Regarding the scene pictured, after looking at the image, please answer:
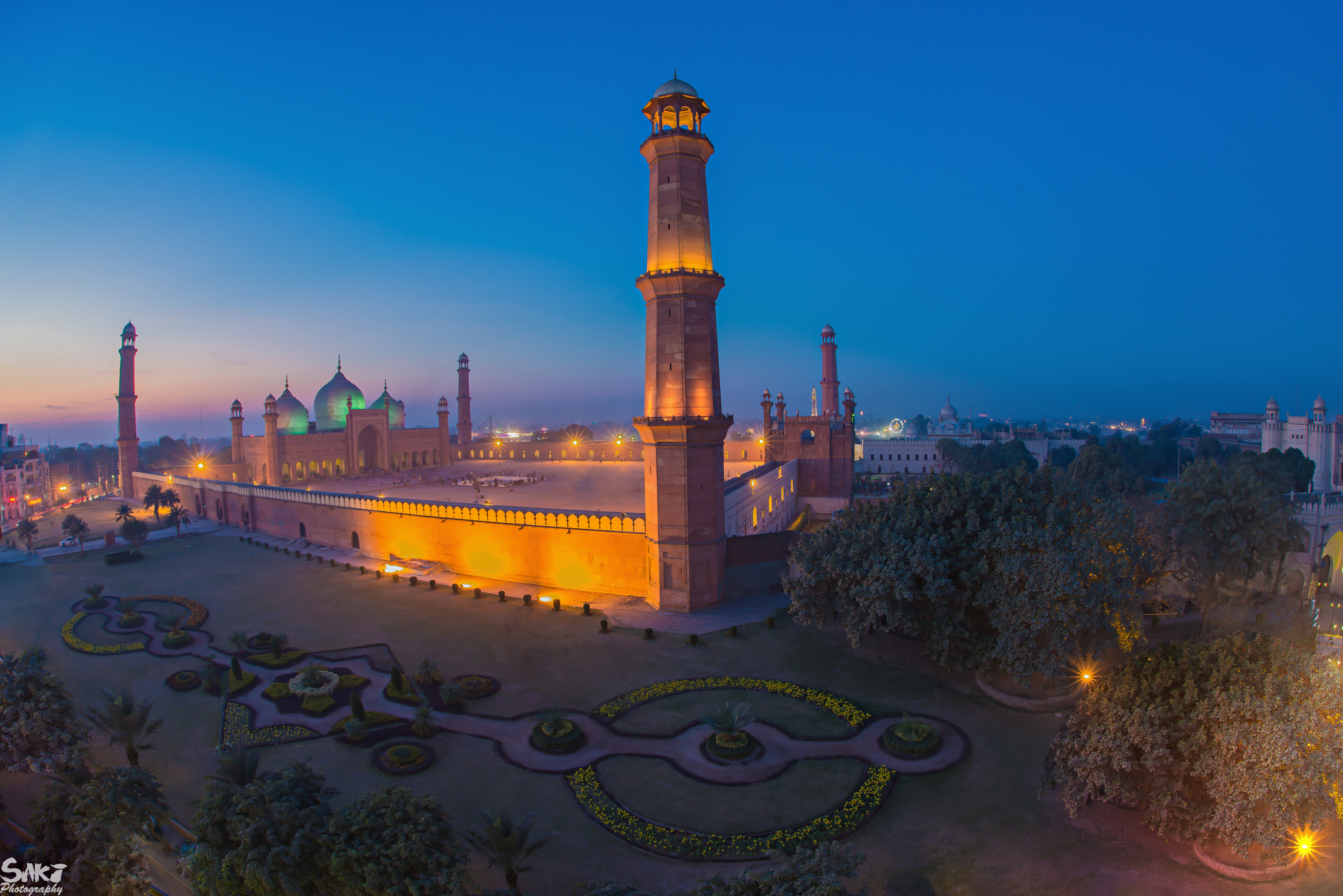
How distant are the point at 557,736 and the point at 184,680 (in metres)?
11.8

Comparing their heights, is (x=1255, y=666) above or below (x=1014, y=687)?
above

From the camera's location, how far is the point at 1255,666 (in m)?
10.6

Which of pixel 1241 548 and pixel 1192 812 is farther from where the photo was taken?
pixel 1241 548

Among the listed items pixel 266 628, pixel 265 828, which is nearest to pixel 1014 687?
Result: pixel 265 828

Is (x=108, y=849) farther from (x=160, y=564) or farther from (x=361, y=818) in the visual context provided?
(x=160, y=564)

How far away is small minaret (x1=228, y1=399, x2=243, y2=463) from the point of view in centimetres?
5212

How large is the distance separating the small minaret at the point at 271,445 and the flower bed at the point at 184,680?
3530cm

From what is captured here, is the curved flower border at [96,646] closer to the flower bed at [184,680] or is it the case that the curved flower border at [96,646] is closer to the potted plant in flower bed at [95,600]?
the potted plant in flower bed at [95,600]

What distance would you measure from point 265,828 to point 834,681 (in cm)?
1319

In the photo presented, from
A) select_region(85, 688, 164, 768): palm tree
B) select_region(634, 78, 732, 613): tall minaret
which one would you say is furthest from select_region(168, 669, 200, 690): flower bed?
select_region(634, 78, 732, 613): tall minaret

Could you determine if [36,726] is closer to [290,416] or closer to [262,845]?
[262,845]

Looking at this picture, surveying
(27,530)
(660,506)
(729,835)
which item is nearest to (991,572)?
(729,835)

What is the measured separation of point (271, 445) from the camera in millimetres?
49844

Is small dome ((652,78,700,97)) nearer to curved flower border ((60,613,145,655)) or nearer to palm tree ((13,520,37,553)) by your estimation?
curved flower border ((60,613,145,655))
